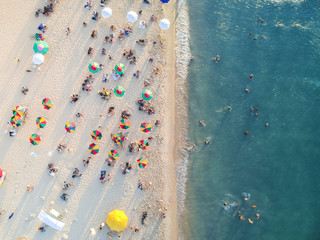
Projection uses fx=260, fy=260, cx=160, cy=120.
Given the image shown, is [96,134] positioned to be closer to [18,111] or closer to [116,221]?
[18,111]

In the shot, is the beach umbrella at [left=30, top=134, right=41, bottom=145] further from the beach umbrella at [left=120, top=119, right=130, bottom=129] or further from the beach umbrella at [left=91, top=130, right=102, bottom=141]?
the beach umbrella at [left=120, top=119, right=130, bottom=129]

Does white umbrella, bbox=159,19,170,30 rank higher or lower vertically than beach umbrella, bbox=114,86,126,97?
higher

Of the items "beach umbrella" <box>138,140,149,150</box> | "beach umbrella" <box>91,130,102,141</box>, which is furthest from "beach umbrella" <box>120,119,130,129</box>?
"beach umbrella" <box>91,130,102,141</box>

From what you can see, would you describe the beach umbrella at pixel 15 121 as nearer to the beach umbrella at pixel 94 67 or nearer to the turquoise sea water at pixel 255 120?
the beach umbrella at pixel 94 67

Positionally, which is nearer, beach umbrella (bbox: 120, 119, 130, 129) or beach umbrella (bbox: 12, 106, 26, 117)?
beach umbrella (bbox: 12, 106, 26, 117)

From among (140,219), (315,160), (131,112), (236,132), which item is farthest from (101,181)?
(315,160)

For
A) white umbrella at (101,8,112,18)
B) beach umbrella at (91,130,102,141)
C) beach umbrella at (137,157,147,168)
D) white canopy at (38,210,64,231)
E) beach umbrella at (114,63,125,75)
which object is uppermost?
white umbrella at (101,8,112,18)

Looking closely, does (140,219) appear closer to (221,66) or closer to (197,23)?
(221,66)

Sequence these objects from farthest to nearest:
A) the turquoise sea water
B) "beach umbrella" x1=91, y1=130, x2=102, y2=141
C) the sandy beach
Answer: the turquoise sea water, the sandy beach, "beach umbrella" x1=91, y1=130, x2=102, y2=141
